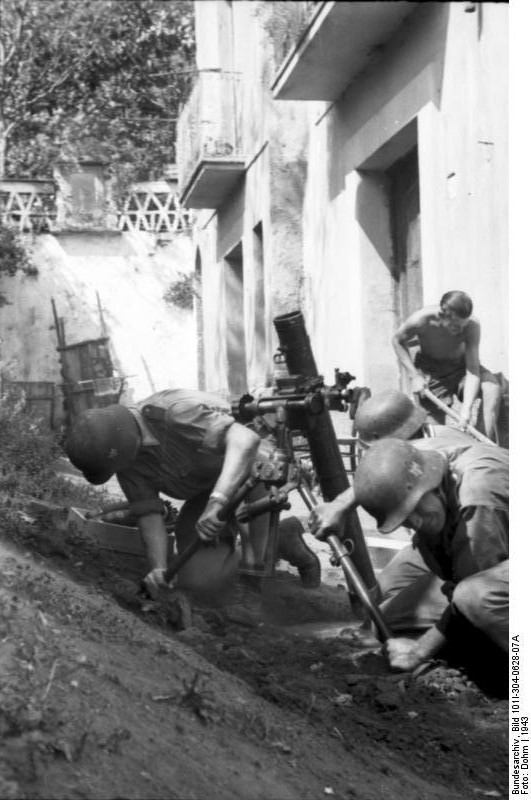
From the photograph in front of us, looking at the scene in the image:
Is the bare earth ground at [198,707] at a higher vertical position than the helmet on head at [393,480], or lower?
lower

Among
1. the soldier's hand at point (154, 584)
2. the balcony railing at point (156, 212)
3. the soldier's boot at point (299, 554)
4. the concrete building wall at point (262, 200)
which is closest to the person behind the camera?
the soldier's hand at point (154, 584)

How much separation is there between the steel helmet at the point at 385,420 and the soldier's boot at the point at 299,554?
50.0 inches

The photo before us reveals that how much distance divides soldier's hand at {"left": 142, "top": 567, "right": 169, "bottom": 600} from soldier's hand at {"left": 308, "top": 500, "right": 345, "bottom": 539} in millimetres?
741

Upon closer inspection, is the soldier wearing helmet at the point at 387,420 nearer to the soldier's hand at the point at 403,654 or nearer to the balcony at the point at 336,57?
the soldier's hand at the point at 403,654

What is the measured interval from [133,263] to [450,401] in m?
10.4

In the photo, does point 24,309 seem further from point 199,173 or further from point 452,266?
point 452,266

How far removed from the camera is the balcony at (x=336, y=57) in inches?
206

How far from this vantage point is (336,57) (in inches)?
233

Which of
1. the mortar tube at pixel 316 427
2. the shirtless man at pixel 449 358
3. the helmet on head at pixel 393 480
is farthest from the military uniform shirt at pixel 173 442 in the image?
the shirtless man at pixel 449 358

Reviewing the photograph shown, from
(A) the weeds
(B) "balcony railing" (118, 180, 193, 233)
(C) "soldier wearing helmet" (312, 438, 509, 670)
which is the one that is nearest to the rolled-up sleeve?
(C) "soldier wearing helmet" (312, 438, 509, 670)

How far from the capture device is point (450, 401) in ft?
23.3

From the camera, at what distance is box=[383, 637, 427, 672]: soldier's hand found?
4.50 meters

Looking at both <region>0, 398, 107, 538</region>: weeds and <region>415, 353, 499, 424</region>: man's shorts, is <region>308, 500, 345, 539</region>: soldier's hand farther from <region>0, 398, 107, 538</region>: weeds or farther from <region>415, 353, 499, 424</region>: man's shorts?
<region>415, 353, 499, 424</region>: man's shorts

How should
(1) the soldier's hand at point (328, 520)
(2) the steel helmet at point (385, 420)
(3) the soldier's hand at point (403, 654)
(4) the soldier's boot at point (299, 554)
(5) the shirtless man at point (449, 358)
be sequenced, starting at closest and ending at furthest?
(3) the soldier's hand at point (403, 654), (1) the soldier's hand at point (328, 520), (2) the steel helmet at point (385, 420), (4) the soldier's boot at point (299, 554), (5) the shirtless man at point (449, 358)
